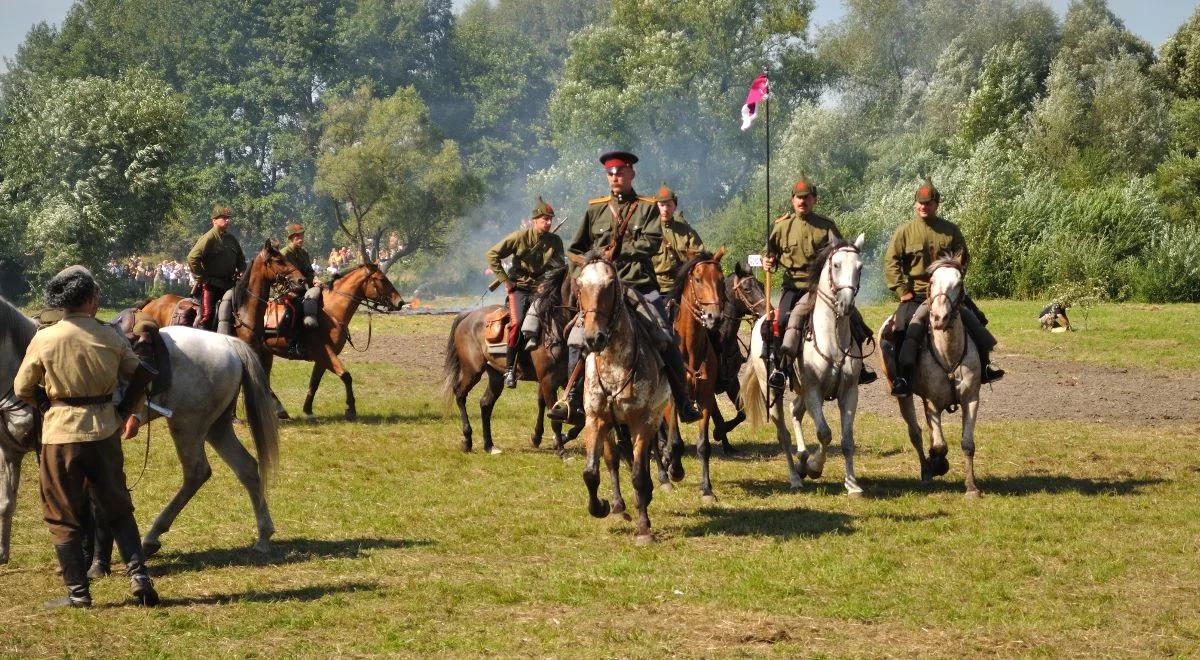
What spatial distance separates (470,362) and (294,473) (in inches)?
110

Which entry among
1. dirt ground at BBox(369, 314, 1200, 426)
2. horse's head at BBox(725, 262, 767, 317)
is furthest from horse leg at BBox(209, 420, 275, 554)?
dirt ground at BBox(369, 314, 1200, 426)

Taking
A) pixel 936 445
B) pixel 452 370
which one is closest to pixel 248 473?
pixel 936 445

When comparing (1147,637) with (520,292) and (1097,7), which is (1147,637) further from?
(1097,7)

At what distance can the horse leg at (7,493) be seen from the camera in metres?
10.1

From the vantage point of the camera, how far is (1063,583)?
932 cm

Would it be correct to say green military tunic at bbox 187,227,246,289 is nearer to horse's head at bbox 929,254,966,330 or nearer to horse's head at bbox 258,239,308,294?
horse's head at bbox 258,239,308,294

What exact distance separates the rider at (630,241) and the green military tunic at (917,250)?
93.9 inches

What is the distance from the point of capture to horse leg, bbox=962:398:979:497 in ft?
41.1

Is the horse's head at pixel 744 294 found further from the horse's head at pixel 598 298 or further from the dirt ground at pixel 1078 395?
the dirt ground at pixel 1078 395

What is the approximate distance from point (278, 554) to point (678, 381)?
338cm

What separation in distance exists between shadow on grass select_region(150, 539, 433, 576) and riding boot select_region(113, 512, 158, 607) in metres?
1.00

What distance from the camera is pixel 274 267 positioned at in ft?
59.9

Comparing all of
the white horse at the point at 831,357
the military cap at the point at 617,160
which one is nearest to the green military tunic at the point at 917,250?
the white horse at the point at 831,357

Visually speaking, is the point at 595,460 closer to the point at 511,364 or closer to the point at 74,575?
the point at 74,575
